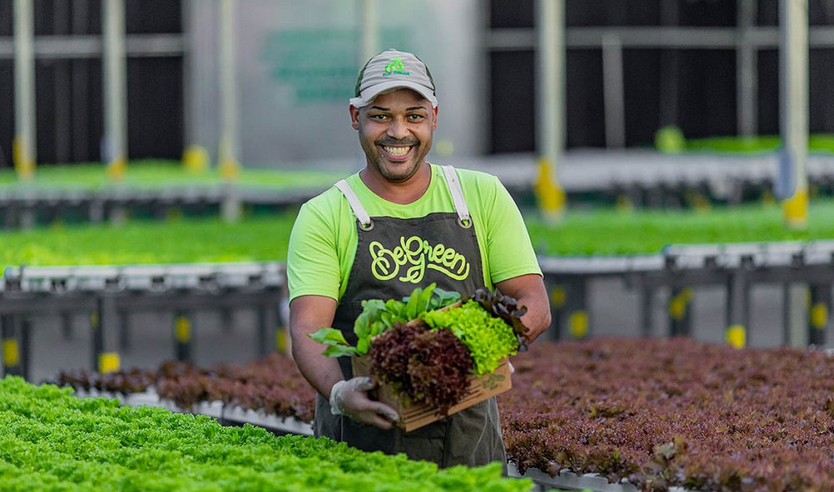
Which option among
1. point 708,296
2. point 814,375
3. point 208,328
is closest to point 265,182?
point 208,328

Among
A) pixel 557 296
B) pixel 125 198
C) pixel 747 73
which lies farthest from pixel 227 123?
pixel 747 73

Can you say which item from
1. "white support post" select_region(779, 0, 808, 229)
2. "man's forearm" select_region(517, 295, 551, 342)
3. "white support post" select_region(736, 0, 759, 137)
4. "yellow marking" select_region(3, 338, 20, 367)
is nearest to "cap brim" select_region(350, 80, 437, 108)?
"man's forearm" select_region(517, 295, 551, 342)

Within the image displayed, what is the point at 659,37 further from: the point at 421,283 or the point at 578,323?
the point at 421,283

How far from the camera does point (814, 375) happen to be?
6508 millimetres

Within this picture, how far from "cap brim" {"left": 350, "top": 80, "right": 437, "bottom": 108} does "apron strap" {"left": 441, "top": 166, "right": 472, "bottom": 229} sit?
0.27 metres

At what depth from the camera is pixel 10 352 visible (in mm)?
9234

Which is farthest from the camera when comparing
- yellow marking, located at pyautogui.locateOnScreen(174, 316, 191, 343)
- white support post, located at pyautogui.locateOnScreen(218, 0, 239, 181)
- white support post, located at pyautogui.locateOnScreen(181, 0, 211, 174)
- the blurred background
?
white support post, located at pyautogui.locateOnScreen(181, 0, 211, 174)

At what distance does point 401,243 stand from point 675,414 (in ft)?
5.50

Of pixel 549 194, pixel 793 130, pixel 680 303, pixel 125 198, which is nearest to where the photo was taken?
pixel 680 303

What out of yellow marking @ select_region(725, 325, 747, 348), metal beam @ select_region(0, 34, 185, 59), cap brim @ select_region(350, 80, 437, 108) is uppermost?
metal beam @ select_region(0, 34, 185, 59)

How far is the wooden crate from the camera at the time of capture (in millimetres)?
3861

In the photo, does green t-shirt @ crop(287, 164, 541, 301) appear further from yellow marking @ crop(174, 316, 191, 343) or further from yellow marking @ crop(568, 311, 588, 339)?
yellow marking @ crop(568, 311, 588, 339)

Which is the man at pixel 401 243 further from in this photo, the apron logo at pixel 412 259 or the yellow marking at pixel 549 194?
the yellow marking at pixel 549 194

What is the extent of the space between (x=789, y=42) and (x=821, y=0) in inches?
766
